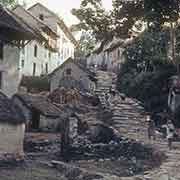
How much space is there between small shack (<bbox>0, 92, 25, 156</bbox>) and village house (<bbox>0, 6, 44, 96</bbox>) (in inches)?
521

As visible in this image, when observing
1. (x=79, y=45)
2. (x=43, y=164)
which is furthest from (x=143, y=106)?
(x=79, y=45)

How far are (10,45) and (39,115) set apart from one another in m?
5.86

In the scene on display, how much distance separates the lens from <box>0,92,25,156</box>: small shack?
20172 millimetres

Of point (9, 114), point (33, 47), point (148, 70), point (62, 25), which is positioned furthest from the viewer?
point (62, 25)

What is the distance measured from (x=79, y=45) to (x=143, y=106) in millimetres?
54402

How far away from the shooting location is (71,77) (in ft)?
176

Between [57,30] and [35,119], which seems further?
[57,30]

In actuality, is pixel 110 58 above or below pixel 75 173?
above

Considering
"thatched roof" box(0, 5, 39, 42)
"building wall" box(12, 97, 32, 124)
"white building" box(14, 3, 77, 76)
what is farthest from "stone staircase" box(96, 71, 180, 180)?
"white building" box(14, 3, 77, 76)

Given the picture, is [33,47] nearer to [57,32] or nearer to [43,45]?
[43,45]

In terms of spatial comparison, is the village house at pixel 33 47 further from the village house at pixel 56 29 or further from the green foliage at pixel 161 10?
the green foliage at pixel 161 10

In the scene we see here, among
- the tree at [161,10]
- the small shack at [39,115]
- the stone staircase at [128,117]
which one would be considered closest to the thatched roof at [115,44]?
the stone staircase at [128,117]

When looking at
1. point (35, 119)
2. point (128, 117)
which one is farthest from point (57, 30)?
point (128, 117)

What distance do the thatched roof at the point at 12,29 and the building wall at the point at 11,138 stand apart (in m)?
13.6
